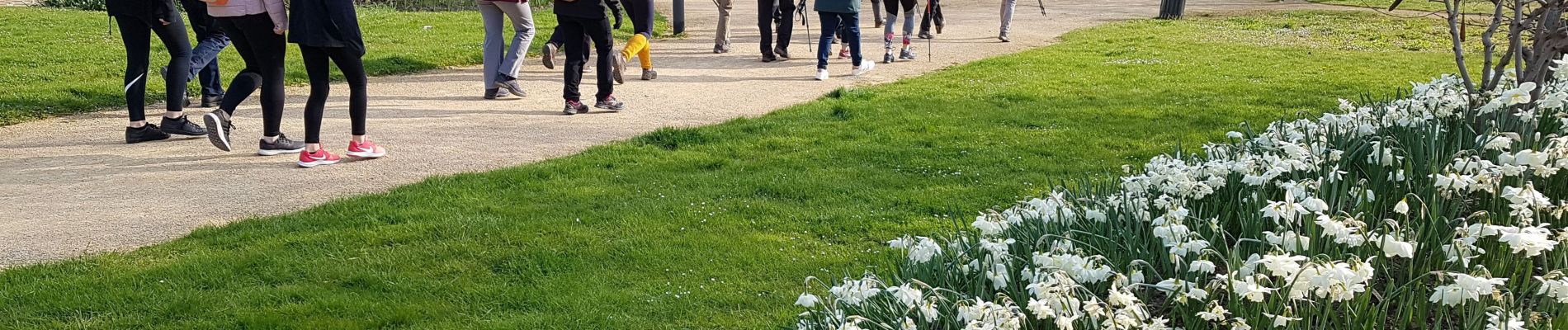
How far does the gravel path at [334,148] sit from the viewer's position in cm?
501

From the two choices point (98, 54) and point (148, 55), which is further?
point (98, 54)

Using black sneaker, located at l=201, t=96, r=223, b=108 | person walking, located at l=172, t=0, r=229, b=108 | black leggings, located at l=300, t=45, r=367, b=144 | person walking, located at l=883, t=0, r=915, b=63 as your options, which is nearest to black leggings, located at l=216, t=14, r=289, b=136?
black leggings, located at l=300, t=45, r=367, b=144

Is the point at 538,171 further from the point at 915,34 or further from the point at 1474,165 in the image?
the point at 915,34

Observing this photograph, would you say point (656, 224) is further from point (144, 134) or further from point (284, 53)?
point (144, 134)

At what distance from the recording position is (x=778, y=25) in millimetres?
11570

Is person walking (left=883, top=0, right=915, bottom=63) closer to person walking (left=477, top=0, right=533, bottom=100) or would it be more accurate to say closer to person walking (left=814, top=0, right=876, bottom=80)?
person walking (left=814, top=0, right=876, bottom=80)

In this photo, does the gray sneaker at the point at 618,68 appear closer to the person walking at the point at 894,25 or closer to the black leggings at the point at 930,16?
the person walking at the point at 894,25

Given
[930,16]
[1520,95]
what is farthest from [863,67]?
[1520,95]

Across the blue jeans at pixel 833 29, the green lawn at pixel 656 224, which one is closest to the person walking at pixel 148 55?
the green lawn at pixel 656 224

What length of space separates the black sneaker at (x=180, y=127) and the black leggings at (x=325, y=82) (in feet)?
3.92

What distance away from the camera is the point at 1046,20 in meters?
16.4

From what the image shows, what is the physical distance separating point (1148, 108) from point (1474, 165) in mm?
4779

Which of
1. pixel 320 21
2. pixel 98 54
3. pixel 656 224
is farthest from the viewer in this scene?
pixel 98 54

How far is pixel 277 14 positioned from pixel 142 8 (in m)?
1.13
